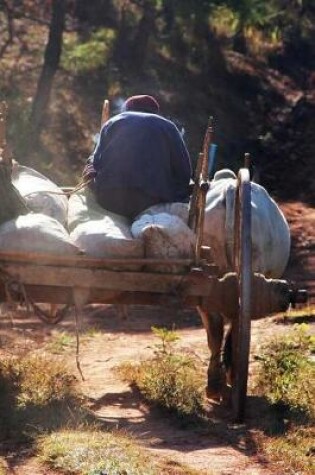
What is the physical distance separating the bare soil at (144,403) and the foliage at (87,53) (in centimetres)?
632

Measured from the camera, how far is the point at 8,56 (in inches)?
720

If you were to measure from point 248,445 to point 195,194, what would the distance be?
1555 mm

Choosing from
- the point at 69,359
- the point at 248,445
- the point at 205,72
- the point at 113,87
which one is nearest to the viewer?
the point at 248,445

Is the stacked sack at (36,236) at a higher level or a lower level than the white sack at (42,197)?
lower

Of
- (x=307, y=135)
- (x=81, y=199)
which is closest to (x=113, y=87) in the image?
(x=307, y=135)

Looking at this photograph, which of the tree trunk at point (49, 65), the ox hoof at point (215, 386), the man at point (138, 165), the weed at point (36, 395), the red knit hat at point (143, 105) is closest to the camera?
the weed at point (36, 395)

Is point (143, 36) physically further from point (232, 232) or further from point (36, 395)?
point (36, 395)

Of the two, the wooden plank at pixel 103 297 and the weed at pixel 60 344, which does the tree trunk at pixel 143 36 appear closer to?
the weed at pixel 60 344

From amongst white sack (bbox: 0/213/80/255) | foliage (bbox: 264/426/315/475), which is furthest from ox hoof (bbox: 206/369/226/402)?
white sack (bbox: 0/213/80/255)

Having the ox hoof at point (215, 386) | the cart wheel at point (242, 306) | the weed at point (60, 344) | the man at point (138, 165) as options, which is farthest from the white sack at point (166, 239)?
the weed at point (60, 344)

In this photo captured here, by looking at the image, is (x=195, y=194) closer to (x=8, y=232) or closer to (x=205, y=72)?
(x=8, y=232)

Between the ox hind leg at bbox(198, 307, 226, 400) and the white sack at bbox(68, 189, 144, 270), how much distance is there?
2.78 feet

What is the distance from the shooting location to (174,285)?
6.18 metres

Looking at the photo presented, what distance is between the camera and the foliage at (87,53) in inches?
690
